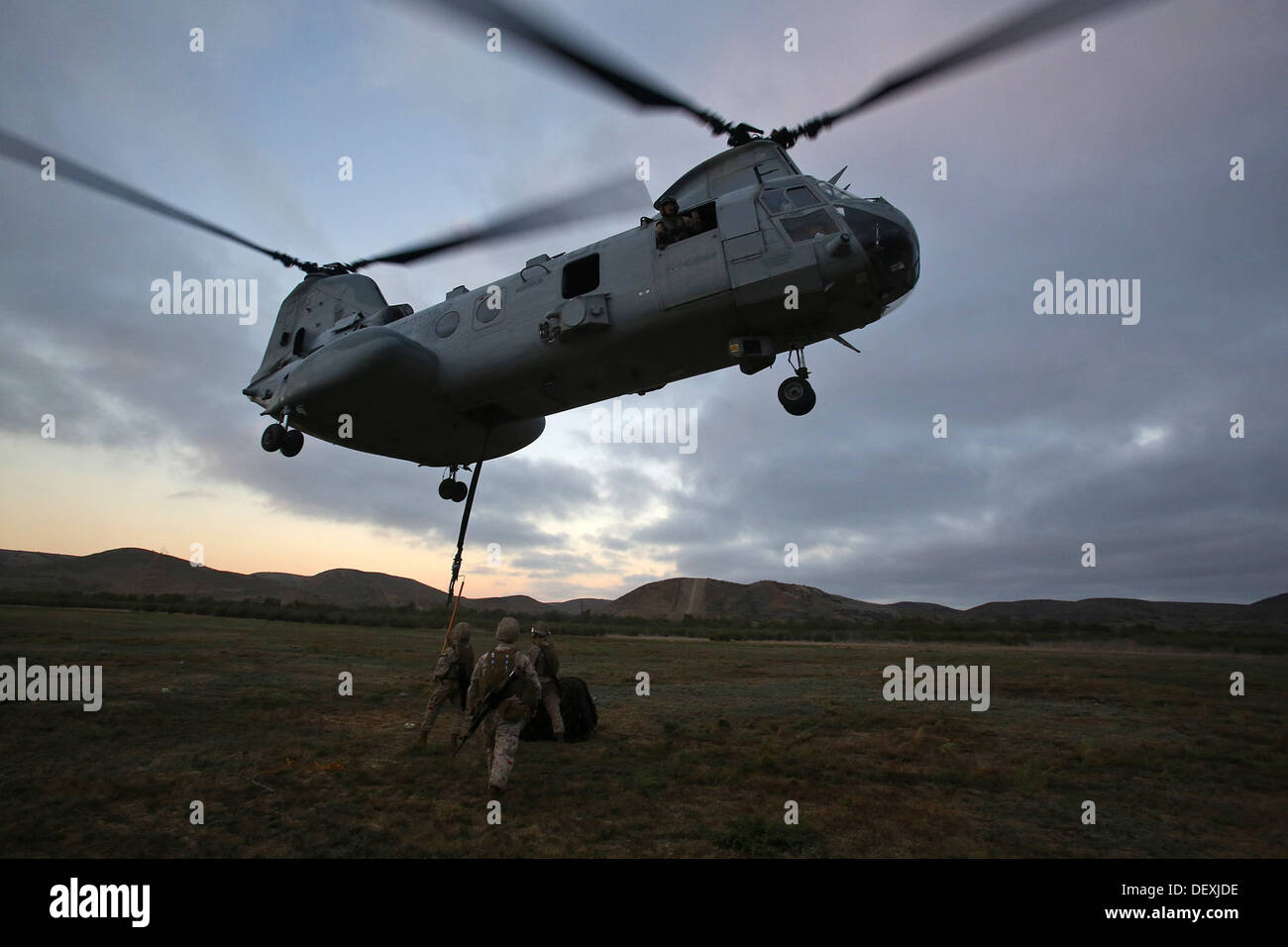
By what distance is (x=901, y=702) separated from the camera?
544 inches

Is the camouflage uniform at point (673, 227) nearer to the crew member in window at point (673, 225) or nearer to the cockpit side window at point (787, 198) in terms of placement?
the crew member in window at point (673, 225)

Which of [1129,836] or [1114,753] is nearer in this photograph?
[1129,836]

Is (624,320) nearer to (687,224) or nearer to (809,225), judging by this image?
(687,224)

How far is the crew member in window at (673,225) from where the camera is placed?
9.24 metres

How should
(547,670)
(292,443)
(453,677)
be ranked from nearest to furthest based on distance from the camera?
1. (547,670)
2. (453,677)
3. (292,443)

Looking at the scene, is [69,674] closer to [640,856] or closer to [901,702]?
[640,856]

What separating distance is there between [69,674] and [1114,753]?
1900 centimetres

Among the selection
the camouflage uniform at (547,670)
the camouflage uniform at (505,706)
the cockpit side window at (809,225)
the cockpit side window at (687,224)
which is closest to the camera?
the camouflage uniform at (505,706)

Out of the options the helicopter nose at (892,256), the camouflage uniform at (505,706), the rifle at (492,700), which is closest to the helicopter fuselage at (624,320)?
the helicopter nose at (892,256)

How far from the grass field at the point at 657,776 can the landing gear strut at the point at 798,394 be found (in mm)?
4709

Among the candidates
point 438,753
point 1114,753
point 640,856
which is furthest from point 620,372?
point 1114,753

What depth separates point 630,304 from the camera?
9.34 meters

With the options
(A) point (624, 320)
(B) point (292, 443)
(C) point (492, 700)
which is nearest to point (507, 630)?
(C) point (492, 700)

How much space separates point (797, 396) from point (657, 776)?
5257 millimetres
